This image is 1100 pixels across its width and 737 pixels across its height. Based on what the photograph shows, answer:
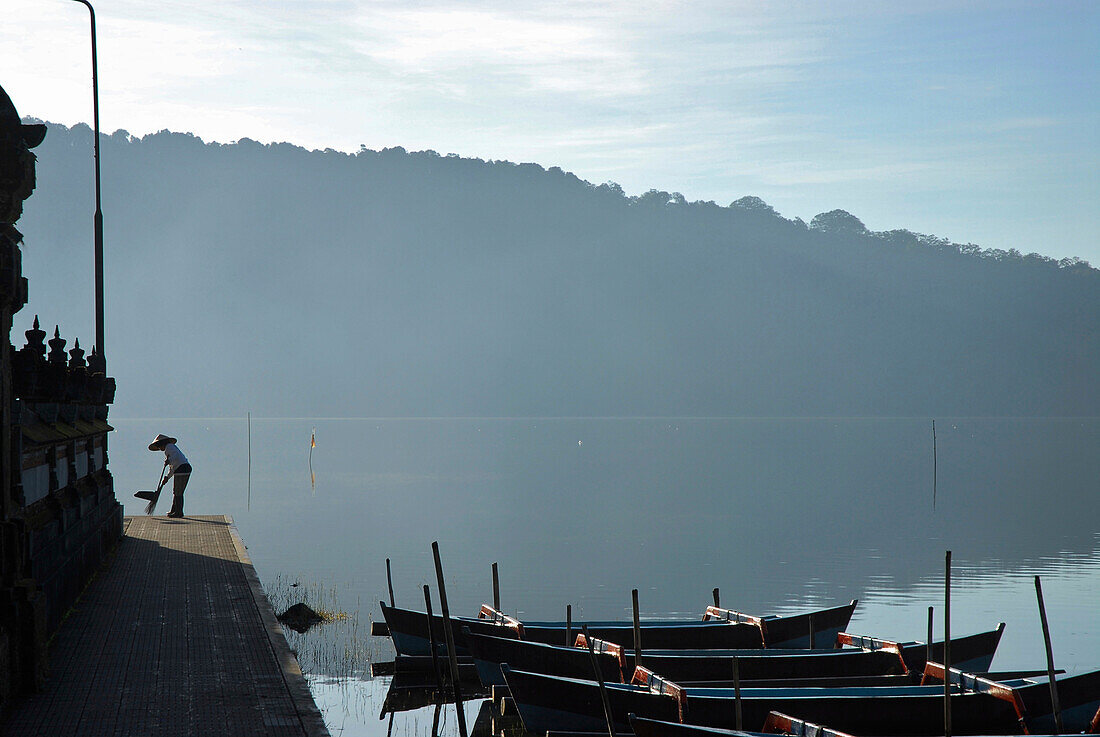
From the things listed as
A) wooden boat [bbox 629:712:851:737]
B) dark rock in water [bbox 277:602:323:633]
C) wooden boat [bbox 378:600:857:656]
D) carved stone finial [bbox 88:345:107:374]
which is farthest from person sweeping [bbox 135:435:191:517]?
wooden boat [bbox 629:712:851:737]

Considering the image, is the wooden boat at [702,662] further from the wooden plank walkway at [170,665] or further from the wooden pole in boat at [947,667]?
the wooden plank walkway at [170,665]

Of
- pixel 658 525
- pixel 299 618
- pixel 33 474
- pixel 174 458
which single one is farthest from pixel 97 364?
pixel 658 525

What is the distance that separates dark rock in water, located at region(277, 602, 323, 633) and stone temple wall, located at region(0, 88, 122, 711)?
406 centimetres

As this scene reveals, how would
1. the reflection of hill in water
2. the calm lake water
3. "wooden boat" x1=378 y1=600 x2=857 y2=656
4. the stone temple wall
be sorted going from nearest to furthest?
the stone temple wall < "wooden boat" x1=378 y1=600 x2=857 y2=656 < the calm lake water < the reflection of hill in water

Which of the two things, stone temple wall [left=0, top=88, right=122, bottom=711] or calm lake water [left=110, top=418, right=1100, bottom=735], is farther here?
calm lake water [left=110, top=418, right=1100, bottom=735]

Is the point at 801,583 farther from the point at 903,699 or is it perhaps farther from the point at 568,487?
the point at 568,487

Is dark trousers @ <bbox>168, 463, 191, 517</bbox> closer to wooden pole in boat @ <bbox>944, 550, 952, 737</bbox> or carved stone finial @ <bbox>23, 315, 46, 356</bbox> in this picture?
carved stone finial @ <bbox>23, 315, 46, 356</bbox>

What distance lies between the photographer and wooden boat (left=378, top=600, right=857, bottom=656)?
1692 cm

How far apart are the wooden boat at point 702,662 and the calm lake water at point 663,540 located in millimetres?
1712

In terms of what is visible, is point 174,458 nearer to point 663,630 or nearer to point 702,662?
point 663,630

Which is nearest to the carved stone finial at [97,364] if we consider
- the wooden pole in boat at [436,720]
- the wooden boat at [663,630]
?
the wooden boat at [663,630]

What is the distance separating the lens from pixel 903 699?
12.5 meters

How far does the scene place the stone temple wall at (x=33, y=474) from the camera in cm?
1026

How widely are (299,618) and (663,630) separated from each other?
8.43 metres
